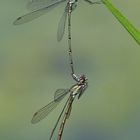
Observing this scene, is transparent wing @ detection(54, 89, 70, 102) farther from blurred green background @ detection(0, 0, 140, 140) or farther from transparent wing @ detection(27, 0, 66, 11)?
blurred green background @ detection(0, 0, 140, 140)

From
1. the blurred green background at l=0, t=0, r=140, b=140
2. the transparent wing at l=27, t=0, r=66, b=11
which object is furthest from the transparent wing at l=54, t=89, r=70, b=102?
the blurred green background at l=0, t=0, r=140, b=140

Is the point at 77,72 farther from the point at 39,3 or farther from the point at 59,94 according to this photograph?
the point at 59,94

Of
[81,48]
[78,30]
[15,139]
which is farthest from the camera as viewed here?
[78,30]

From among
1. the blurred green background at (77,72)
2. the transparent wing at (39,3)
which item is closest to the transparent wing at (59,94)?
the transparent wing at (39,3)

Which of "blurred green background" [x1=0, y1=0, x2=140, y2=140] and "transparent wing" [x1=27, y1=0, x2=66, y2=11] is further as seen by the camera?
"blurred green background" [x1=0, y1=0, x2=140, y2=140]

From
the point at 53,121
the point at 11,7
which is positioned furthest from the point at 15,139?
the point at 11,7

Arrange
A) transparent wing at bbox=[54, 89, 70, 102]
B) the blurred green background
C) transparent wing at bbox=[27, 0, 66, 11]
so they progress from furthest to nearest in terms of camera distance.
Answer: the blurred green background < transparent wing at bbox=[27, 0, 66, 11] < transparent wing at bbox=[54, 89, 70, 102]

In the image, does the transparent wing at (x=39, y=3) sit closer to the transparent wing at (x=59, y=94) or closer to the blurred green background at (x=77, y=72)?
the transparent wing at (x=59, y=94)

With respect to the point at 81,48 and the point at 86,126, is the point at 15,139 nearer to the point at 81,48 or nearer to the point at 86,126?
the point at 86,126

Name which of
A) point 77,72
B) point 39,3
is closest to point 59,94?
point 39,3
